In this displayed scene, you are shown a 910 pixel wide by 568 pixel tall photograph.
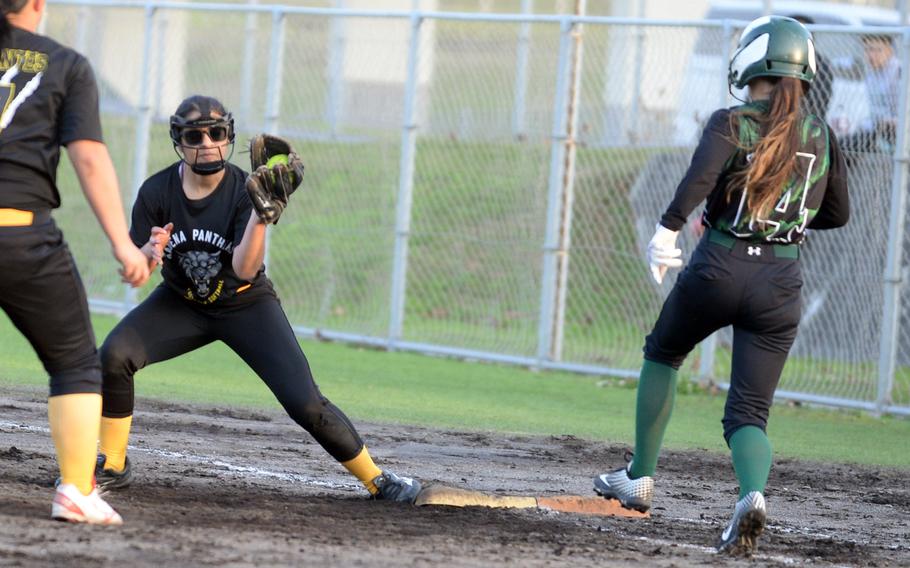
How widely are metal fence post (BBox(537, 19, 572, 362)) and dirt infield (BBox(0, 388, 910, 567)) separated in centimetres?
405

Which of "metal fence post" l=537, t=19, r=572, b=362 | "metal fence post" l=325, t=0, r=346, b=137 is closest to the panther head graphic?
"metal fence post" l=537, t=19, r=572, b=362

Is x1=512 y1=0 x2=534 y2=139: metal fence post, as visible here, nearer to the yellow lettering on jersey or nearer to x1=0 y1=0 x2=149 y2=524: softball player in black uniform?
x1=0 y1=0 x2=149 y2=524: softball player in black uniform

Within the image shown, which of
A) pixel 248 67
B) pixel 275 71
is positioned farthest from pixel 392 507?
pixel 248 67

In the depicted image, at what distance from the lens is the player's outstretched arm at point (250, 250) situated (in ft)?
20.2

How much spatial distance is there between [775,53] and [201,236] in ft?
8.38

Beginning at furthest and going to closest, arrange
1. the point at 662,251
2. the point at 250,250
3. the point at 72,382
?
the point at 250,250, the point at 662,251, the point at 72,382

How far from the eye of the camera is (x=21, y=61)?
5.29m

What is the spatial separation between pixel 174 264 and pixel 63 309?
3.92 ft

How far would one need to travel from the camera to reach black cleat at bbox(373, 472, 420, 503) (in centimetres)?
665

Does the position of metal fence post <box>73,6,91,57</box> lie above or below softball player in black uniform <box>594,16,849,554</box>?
above

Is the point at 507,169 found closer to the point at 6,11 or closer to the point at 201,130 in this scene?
the point at 201,130

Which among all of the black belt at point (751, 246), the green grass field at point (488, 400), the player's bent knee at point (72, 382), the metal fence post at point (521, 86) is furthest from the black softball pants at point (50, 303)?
the metal fence post at point (521, 86)

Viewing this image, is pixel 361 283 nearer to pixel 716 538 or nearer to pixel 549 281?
pixel 549 281

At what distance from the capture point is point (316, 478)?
294 inches
